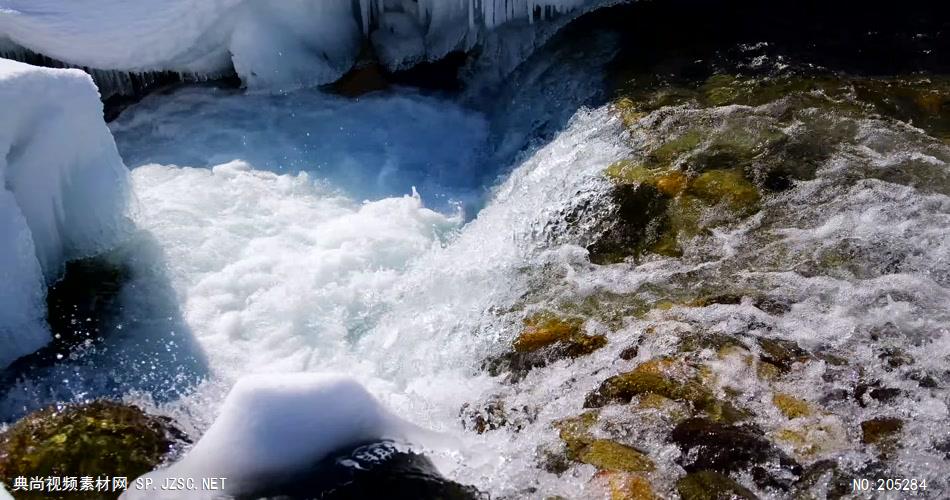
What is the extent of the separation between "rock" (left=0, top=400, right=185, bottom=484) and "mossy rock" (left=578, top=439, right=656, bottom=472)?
Result: 194 cm

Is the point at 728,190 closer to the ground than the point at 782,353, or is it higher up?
higher up

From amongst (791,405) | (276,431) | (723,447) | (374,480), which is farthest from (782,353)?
(276,431)

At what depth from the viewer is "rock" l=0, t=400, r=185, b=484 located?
3291 millimetres

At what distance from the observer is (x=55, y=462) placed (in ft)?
10.9

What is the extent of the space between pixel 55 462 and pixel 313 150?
11.8 feet

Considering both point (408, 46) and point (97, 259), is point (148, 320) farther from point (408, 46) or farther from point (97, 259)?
point (408, 46)

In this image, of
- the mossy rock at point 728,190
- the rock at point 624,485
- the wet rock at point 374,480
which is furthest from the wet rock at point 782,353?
the wet rock at point 374,480

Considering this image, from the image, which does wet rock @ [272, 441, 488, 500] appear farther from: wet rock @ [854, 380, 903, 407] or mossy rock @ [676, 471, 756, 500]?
wet rock @ [854, 380, 903, 407]

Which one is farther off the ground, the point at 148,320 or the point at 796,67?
the point at 796,67

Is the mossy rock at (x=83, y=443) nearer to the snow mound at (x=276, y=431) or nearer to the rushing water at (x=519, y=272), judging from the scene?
the snow mound at (x=276, y=431)

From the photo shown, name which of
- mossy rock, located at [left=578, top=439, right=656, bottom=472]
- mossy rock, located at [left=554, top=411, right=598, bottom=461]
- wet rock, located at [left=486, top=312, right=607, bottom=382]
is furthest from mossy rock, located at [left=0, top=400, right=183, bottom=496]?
mossy rock, located at [left=578, top=439, right=656, bottom=472]

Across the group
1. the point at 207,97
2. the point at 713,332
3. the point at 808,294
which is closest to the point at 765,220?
the point at 808,294

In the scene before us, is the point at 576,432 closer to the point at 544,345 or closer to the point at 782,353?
the point at 544,345

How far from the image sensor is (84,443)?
339cm
